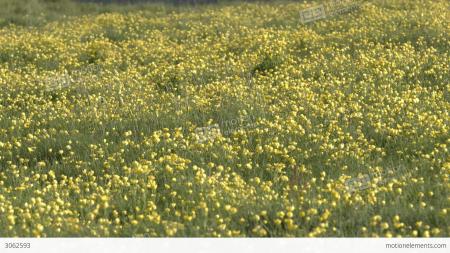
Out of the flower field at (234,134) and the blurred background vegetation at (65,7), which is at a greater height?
the flower field at (234,134)

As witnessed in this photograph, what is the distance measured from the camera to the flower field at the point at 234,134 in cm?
616

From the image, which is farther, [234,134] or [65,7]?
[65,7]

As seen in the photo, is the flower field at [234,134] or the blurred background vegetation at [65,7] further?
the blurred background vegetation at [65,7]

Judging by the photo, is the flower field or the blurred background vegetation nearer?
the flower field

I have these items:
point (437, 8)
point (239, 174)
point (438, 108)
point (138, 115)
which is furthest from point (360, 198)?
point (437, 8)

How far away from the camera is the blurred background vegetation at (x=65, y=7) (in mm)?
20016

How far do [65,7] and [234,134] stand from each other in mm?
15585

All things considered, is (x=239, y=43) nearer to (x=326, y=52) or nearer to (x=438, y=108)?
(x=326, y=52)

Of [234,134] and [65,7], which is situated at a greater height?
[234,134]

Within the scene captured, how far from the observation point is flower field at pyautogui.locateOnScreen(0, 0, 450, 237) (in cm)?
616

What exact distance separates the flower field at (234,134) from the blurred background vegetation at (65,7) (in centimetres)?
500

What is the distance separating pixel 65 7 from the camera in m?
22.3

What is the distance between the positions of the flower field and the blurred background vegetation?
5001mm

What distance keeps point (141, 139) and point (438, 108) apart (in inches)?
159
